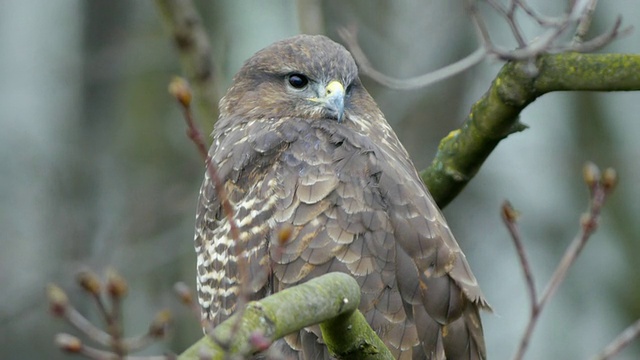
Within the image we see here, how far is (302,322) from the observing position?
328 cm

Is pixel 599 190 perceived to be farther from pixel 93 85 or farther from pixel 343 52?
pixel 93 85

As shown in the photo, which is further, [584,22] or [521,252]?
[584,22]

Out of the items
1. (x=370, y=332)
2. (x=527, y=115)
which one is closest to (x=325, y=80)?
(x=370, y=332)

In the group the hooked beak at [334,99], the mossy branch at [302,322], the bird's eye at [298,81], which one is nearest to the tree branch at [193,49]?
the bird's eye at [298,81]

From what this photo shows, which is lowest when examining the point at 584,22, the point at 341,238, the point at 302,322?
the point at 341,238

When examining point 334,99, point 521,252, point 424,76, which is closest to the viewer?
point 521,252

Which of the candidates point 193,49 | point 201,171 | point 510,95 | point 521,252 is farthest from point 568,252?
point 201,171

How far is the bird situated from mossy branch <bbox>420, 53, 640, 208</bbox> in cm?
19

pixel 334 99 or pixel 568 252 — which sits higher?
pixel 334 99

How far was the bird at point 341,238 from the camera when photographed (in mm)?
4523

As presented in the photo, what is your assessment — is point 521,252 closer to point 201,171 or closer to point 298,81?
point 298,81

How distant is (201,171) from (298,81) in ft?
13.5

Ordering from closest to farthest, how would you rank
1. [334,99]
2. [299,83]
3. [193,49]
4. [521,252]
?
[521,252] → [334,99] → [299,83] → [193,49]

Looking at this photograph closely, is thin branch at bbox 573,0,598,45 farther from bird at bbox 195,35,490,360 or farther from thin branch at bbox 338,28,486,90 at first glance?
bird at bbox 195,35,490,360
